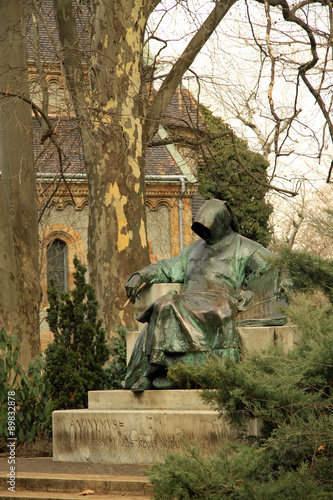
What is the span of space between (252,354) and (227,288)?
338 cm

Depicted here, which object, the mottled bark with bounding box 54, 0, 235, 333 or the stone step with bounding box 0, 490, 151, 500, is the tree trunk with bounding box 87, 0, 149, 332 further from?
the stone step with bounding box 0, 490, 151, 500

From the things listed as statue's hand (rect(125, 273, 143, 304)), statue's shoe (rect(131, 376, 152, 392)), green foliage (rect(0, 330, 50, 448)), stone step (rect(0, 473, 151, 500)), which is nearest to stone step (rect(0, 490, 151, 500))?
stone step (rect(0, 473, 151, 500))

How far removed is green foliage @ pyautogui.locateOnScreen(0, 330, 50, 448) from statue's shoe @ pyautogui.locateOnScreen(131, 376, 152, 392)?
62.0 inches

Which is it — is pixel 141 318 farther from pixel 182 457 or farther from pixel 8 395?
pixel 182 457

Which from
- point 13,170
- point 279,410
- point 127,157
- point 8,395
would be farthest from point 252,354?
point 127,157

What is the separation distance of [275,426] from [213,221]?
3.91m

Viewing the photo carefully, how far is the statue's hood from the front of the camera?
8.14 meters

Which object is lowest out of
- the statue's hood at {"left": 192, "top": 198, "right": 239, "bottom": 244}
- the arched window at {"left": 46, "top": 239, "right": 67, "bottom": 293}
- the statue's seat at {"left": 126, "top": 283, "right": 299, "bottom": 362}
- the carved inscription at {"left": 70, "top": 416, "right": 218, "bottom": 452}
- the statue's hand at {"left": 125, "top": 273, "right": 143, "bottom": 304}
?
the carved inscription at {"left": 70, "top": 416, "right": 218, "bottom": 452}

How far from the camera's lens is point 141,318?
7.57m

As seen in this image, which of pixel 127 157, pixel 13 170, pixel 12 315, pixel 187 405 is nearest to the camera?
pixel 187 405

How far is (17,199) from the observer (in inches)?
429

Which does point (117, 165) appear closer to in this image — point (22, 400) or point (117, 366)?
point (117, 366)

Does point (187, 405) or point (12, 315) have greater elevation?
point (12, 315)

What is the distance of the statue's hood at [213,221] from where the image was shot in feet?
26.7
